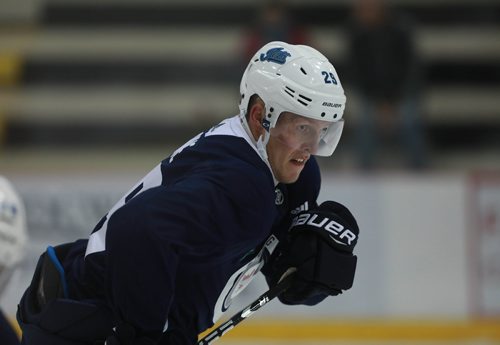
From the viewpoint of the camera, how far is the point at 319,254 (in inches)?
97.6

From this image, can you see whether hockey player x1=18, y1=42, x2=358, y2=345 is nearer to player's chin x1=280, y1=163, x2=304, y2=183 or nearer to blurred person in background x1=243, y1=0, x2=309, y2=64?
player's chin x1=280, y1=163, x2=304, y2=183

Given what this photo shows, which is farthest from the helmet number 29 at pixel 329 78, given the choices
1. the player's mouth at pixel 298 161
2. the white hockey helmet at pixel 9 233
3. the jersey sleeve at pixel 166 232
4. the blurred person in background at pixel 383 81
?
the blurred person in background at pixel 383 81

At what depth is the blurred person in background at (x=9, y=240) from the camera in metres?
2.68

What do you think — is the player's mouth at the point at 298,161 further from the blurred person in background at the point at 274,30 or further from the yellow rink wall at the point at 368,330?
the blurred person in background at the point at 274,30

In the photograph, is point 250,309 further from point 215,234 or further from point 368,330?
point 368,330

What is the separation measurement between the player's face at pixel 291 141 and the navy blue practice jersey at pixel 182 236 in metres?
0.07

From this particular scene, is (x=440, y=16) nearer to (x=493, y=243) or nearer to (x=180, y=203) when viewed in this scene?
(x=493, y=243)

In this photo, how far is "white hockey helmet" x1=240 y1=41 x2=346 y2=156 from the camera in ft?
7.55

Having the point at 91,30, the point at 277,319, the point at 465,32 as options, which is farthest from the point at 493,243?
the point at 91,30

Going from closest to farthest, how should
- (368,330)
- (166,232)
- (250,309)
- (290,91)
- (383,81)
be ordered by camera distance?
(166,232) → (290,91) → (250,309) → (368,330) → (383,81)

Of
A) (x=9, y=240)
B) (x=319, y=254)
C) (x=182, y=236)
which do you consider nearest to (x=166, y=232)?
(x=182, y=236)

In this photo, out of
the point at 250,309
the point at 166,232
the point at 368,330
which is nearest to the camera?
the point at 166,232

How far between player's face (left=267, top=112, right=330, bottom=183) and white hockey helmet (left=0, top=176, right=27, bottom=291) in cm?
83

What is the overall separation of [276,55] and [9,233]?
37.4 inches
